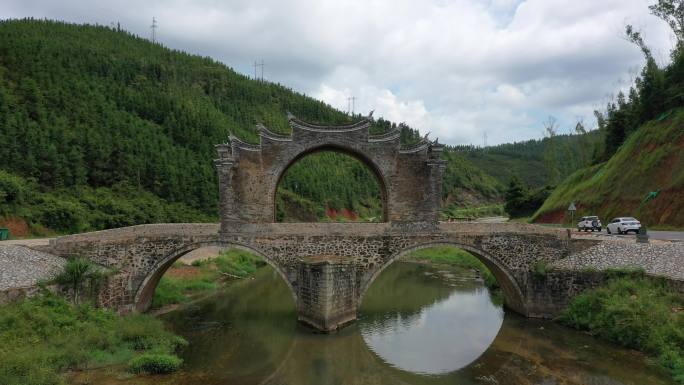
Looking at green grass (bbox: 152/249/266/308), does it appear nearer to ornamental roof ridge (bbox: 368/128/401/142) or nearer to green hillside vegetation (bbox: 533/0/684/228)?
ornamental roof ridge (bbox: 368/128/401/142)

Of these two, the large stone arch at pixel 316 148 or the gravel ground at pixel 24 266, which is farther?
the large stone arch at pixel 316 148

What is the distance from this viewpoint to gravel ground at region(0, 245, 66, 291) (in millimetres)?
14711

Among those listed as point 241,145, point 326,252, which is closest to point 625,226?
point 326,252

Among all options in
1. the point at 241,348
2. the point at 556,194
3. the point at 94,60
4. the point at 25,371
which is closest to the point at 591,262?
the point at 241,348

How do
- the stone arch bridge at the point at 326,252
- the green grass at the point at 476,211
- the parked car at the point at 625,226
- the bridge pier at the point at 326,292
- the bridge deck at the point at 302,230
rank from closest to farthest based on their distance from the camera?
the bridge pier at the point at 326,292, the stone arch bridge at the point at 326,252, the bridge deck at the point at 302,230, the parked car at the point at 625,226, the green grass at the point at 476,211

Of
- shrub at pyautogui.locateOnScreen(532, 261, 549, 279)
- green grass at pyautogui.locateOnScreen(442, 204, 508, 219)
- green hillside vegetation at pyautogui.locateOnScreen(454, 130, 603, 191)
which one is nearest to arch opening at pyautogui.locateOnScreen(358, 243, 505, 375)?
shrub at pyautogui.locateOnScreen(532, 261, 549, 279)

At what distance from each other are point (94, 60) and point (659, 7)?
227ft

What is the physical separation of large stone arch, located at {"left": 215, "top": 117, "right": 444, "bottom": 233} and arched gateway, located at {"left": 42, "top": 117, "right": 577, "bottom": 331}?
46 millimetres

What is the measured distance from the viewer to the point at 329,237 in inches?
726

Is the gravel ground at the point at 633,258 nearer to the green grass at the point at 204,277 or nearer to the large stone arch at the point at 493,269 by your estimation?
the large stone arch at the point at 493,269

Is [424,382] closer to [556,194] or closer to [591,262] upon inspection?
[591,262]

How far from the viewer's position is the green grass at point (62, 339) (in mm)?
10883

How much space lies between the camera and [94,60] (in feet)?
205

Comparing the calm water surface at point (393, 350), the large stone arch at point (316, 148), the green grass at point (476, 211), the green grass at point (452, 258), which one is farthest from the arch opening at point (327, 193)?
the large stone arch at point (316, 148)
